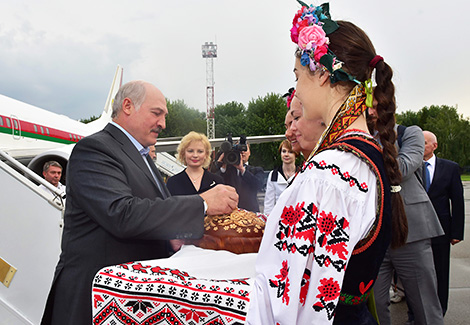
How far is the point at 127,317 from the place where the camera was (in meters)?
1.30

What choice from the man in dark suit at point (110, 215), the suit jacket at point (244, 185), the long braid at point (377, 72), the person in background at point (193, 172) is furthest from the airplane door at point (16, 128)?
the long braid at point (377, 72)

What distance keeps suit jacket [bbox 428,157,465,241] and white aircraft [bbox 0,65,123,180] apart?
23.3ft

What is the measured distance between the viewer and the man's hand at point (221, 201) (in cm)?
180

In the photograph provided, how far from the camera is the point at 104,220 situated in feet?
6.02

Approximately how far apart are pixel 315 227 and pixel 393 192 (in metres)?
0.57

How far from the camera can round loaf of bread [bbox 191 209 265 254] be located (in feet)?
5.25

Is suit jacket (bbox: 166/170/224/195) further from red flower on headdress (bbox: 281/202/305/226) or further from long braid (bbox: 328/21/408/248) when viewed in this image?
red flower on headdress (bbox: 281/202/305/226)

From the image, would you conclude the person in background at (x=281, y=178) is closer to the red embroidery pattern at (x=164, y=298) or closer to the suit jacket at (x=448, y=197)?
the suit jacket at (x=448, y=197)

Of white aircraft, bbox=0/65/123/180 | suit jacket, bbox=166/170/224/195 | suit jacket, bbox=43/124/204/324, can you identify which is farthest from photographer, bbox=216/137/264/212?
white aircraft, bbox=0/65/123/180

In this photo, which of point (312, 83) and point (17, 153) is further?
point (17, 153)

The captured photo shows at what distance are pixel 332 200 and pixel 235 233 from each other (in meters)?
0.59

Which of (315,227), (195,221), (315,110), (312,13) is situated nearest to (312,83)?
(315,110)

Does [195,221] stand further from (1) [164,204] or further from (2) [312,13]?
(2) [312,13]

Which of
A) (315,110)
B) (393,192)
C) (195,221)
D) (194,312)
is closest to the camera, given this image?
(194,312)
